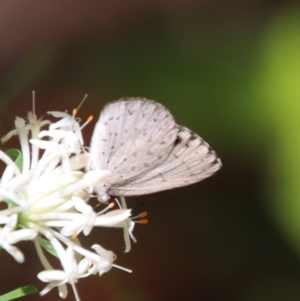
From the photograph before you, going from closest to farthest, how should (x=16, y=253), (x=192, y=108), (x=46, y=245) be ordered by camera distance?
1. (x=16, y=253)
2. (x=46, y=245)
3. (x=192, y=108)

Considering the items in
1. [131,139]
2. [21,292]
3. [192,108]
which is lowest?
[21,292]

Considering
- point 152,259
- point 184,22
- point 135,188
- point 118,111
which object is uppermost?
point 184,22

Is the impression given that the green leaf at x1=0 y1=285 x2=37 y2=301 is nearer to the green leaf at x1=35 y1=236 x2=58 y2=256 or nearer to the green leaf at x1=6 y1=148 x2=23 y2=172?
the green leaf at x1=35 y1=236 x2=58 y2=256

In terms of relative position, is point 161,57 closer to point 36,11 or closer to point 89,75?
point 89,75

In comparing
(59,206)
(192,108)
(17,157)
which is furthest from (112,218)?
(192,108)

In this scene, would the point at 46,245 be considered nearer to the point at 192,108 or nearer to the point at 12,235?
the point at 12,235

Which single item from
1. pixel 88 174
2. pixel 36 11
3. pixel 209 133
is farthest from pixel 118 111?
pixel 36 11

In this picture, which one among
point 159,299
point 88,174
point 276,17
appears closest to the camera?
point 88,174

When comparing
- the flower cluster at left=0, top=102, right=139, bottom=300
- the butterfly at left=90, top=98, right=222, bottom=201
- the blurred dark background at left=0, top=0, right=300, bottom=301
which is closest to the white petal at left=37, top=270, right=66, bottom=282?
the flower cluster at left=0, top=102, right=139, bottom=300
